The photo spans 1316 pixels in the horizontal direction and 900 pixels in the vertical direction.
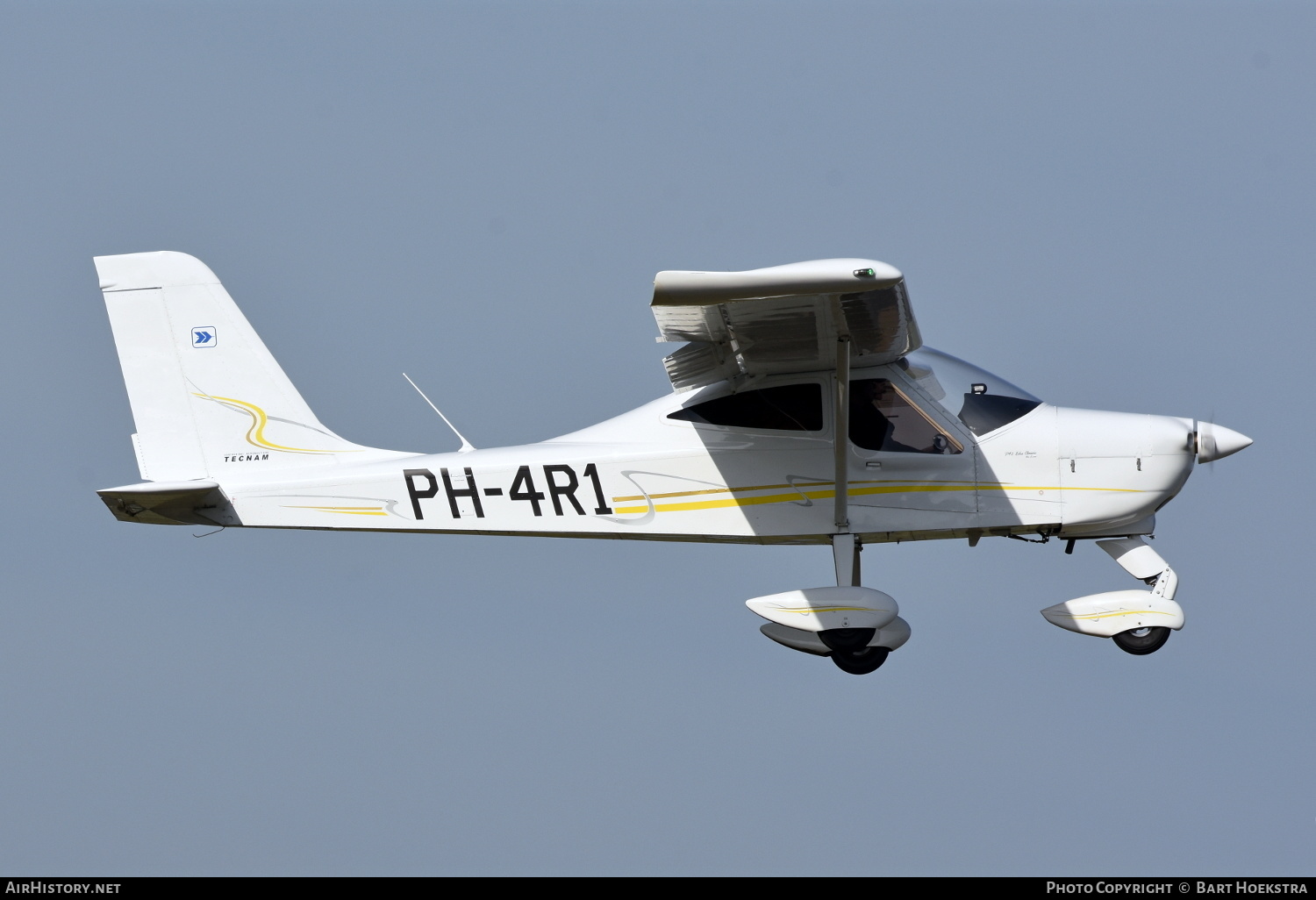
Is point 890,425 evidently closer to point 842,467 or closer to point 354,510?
point 842,467

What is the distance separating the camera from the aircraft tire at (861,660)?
464 inches

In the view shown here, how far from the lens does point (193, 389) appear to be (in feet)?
42.1

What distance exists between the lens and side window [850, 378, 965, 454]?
11844 mm

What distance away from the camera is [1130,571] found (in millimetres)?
11938

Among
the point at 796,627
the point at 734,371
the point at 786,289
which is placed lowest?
the point at 796,627

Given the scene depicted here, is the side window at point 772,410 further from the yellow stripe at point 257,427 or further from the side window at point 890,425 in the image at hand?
the yellow stripe at point 257,427

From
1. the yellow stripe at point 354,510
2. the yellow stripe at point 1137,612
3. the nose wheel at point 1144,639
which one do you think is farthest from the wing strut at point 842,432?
the yellow stripe at point 354,510

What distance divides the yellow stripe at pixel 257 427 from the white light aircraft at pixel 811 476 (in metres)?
0.17

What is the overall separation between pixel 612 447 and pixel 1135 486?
13.3 ft

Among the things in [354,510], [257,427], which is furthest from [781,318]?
[257,427]

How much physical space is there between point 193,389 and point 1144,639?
797cm

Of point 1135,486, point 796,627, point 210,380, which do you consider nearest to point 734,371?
point 796,627

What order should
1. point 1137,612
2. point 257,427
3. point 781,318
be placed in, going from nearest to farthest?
point 781,318, point 1137,612, point 257,427

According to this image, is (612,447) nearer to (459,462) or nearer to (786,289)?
(459,462)
